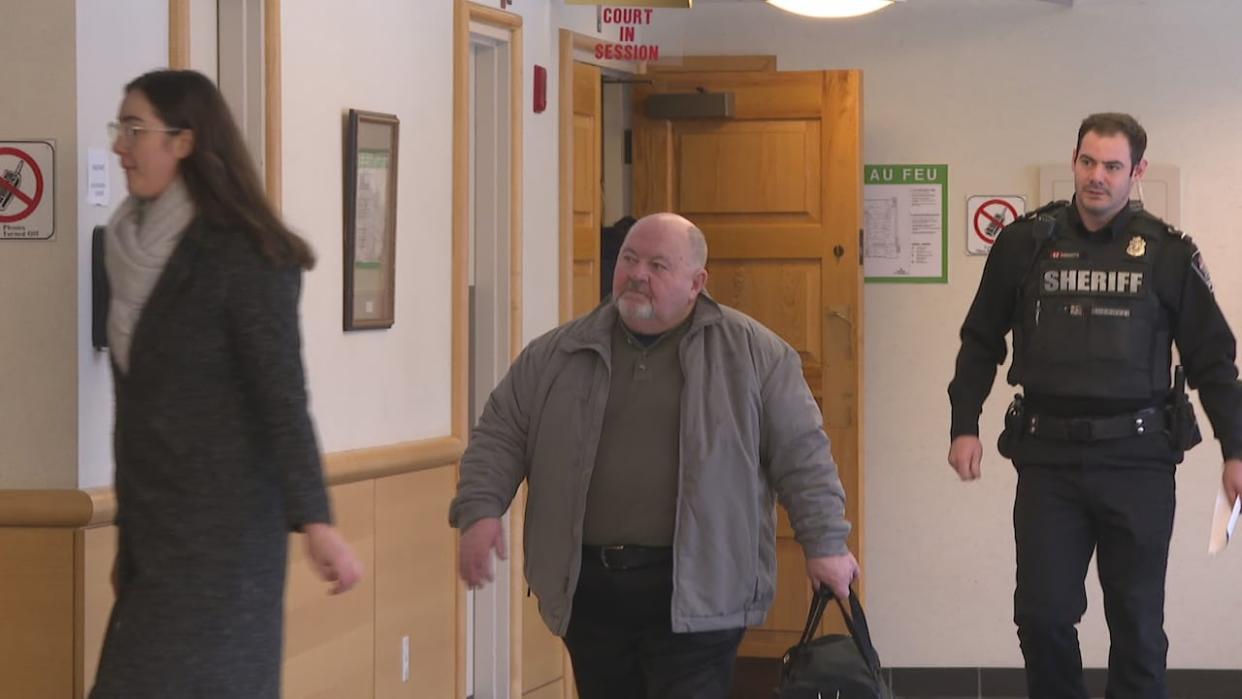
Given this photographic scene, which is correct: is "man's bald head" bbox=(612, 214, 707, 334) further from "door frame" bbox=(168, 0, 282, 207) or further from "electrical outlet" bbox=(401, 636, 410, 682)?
"electrical outlet" bbox=(401, 636, 410, 682)

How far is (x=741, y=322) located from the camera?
4.09m

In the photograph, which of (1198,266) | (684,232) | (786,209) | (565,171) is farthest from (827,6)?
(684,232)

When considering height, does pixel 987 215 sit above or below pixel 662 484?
above

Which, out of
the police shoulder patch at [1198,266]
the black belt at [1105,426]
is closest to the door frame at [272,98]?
the black belt at [1105,426]

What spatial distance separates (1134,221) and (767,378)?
1.53 meters

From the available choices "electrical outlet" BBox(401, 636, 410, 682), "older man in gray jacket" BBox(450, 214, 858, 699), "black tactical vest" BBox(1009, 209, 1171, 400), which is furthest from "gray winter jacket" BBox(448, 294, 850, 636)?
"electrical outlet" BBox(401, 636, 410, 682)

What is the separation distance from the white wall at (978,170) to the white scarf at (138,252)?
473 cm

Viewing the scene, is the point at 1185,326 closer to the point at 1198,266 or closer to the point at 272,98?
the point at 1198,266

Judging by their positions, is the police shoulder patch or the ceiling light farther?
the ceiling light

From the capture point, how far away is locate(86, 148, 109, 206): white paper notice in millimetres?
4184

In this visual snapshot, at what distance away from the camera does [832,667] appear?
13.0 ft

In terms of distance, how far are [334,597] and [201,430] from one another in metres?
2.26

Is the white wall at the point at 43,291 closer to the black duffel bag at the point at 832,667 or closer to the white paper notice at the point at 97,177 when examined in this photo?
the white paper notice at the point at 97,177

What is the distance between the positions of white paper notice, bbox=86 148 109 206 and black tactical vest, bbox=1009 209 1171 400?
7.98 ft
